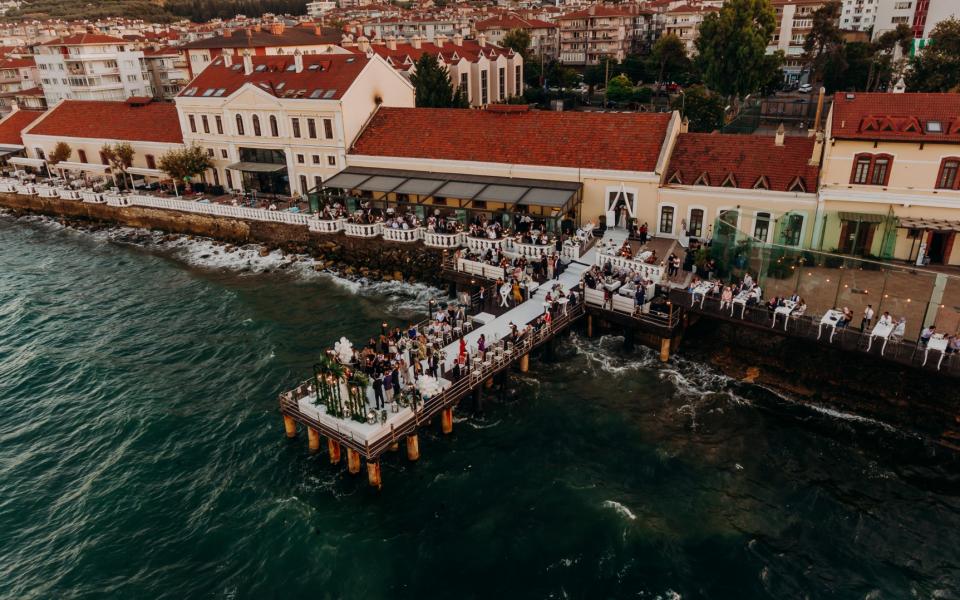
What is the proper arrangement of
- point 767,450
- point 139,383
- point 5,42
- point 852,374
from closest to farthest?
point 767,450 < point 852,374 < point 139,383 < point 5,42

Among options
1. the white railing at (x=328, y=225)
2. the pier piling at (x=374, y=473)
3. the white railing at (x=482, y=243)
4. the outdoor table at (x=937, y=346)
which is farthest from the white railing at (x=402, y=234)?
the outdoor table at (x=937, y=346)

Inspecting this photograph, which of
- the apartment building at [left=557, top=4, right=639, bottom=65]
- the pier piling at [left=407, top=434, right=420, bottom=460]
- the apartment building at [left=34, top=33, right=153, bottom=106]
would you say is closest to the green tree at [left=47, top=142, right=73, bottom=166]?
the apartment building at [left=34, top=33, right=153, bottom=106]

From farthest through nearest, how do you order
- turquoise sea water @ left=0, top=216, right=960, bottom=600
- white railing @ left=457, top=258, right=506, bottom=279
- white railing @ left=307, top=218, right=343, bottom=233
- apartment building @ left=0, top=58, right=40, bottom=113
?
apartment building @ left=0, top=58, right=40, bottom=113, white railing @ left=307, top=218, right=343, bottom=233, white railing @ left=457, top=258, right=506, bottom=279, turquoise sea water @ left=0, top=216, right=960, bottom=600

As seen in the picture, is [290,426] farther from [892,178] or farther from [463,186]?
[892,178]

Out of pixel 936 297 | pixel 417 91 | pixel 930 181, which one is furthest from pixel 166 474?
pixel 417 91

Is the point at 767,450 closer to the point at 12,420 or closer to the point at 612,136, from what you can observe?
the point at 612,136

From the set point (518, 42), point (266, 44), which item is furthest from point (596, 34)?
point (266, 44)

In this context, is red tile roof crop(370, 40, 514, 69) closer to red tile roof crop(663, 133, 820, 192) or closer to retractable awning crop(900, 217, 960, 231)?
red tile roof crop(663, 133, 820, 192)
